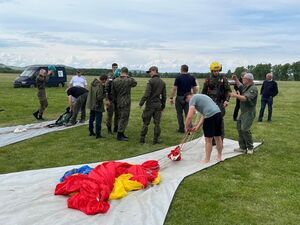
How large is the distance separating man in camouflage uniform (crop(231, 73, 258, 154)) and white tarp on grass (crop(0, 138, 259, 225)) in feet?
6.46

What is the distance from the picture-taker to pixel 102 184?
228 inches

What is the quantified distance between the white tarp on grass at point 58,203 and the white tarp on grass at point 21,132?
3.57 m

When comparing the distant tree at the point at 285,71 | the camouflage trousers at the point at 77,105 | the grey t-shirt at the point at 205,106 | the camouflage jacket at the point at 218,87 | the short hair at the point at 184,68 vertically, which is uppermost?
the short hair at the point at 184,68

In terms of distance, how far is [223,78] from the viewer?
361 inches

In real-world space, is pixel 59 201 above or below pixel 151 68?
below

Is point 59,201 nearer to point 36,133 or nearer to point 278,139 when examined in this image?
point 36,133

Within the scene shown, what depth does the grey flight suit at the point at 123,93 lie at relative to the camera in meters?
10.3

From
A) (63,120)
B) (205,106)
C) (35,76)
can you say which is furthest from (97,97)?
(35,76)

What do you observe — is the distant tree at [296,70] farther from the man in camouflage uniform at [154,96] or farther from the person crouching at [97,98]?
the man in camouflage uniform at [154,96]

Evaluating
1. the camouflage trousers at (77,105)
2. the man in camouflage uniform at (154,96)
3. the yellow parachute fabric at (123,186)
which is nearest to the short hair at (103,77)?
the man in camouflage uniform at (154,96)

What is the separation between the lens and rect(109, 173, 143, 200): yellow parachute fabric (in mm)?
5844

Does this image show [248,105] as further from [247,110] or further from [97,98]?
[97,98]

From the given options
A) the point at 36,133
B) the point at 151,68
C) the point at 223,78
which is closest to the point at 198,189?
the point at 223,78

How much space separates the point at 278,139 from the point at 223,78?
3498 mm
